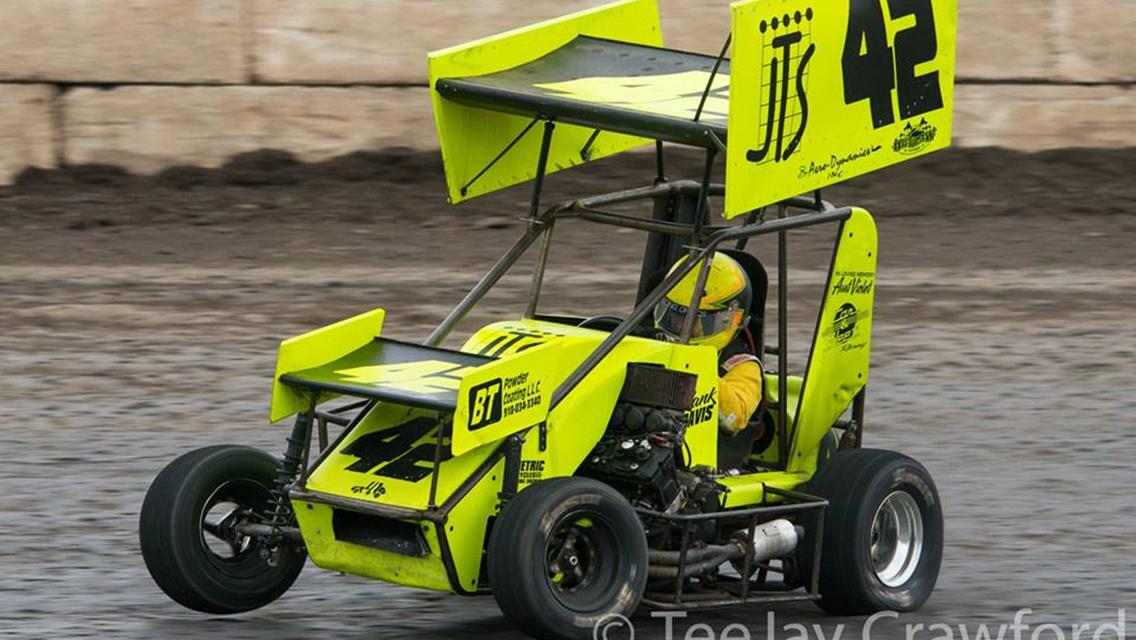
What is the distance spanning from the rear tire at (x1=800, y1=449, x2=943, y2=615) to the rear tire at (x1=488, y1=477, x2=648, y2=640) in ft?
3.02

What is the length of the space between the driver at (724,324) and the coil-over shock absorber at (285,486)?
4.28 ft

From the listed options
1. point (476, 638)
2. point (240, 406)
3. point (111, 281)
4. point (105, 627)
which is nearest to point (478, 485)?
point (476, 638)

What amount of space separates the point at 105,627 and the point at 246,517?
1.94ft

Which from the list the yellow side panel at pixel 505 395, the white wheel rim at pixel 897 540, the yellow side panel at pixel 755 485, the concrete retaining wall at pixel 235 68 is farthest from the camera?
the concrete retaining wall at pixel 235 68

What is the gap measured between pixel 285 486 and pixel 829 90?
2303 mm

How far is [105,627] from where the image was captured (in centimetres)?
725

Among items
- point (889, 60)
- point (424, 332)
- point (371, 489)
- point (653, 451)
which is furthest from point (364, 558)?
point (424, 332)

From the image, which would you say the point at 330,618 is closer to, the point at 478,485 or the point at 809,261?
the point at 478,485

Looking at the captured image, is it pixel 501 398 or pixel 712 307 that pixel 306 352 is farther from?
pixel 712 307

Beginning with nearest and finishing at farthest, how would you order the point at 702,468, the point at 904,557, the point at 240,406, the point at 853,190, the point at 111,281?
the point at 702,468, the point at 904,557, the point at 240,406, the point at 111,281, the point at 853,190

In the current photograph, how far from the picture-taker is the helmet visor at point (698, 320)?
24.4 ft

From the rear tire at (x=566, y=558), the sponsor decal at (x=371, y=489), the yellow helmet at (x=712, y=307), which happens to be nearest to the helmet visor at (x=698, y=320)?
the yellow helmet at (x=712, y=307)

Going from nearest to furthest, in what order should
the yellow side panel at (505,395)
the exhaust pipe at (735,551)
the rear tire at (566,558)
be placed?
1. the rear tire at (566,558)
2. the yellow side panel at (505,395)
3. the exhaust pipe at (735,551)

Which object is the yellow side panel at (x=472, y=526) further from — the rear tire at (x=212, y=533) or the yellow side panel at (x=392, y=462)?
the rear tire at (x=212, y=533)
